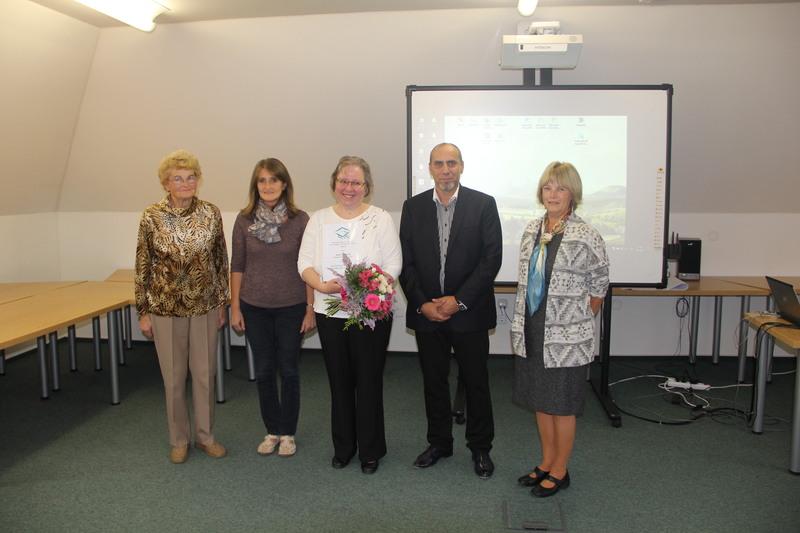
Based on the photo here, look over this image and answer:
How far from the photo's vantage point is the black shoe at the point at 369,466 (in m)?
3.04

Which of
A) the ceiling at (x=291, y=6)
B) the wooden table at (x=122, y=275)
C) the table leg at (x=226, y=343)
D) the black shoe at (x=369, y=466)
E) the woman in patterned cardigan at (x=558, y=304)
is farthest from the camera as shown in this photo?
the wooden table at (x=122, y=275)

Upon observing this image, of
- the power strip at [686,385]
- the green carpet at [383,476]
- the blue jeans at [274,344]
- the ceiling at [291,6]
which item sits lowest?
the green carpet at [383,476]

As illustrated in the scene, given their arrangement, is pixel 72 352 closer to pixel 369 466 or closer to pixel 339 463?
pixel 339 463

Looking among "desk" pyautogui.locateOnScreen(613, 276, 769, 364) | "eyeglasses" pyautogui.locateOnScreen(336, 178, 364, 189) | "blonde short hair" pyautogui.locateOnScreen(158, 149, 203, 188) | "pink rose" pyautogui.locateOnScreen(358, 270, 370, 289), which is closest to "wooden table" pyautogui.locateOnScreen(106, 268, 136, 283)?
"blonde short hair" pyautogui.locateOnScreen(158, 149, 203, 188)

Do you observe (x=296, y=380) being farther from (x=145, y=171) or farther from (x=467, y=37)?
(x=145, y=171)

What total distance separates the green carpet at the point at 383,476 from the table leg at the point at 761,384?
0.32 feet

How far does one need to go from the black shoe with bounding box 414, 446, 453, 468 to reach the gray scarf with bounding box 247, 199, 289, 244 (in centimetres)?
138

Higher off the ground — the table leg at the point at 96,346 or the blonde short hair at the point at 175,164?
the blonde short hair at the point at 175,164

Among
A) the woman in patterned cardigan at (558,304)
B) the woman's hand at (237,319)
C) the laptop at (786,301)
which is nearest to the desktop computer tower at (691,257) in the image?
the laptop at (786,301)

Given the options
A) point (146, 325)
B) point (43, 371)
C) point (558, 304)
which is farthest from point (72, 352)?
point (558, 304)

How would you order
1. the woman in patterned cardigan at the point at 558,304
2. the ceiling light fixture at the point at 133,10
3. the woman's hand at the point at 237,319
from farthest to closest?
the ceiling light fixture at the point at 133,10
the woman's hand at the point at 237,319
the woman in patterned cardigan at the point at 558,304

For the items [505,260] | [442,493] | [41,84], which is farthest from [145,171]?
[442,493]

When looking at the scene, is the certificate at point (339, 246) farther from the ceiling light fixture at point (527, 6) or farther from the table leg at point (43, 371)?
the table leg at point (43, 371)

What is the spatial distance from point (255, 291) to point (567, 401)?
1.64m
